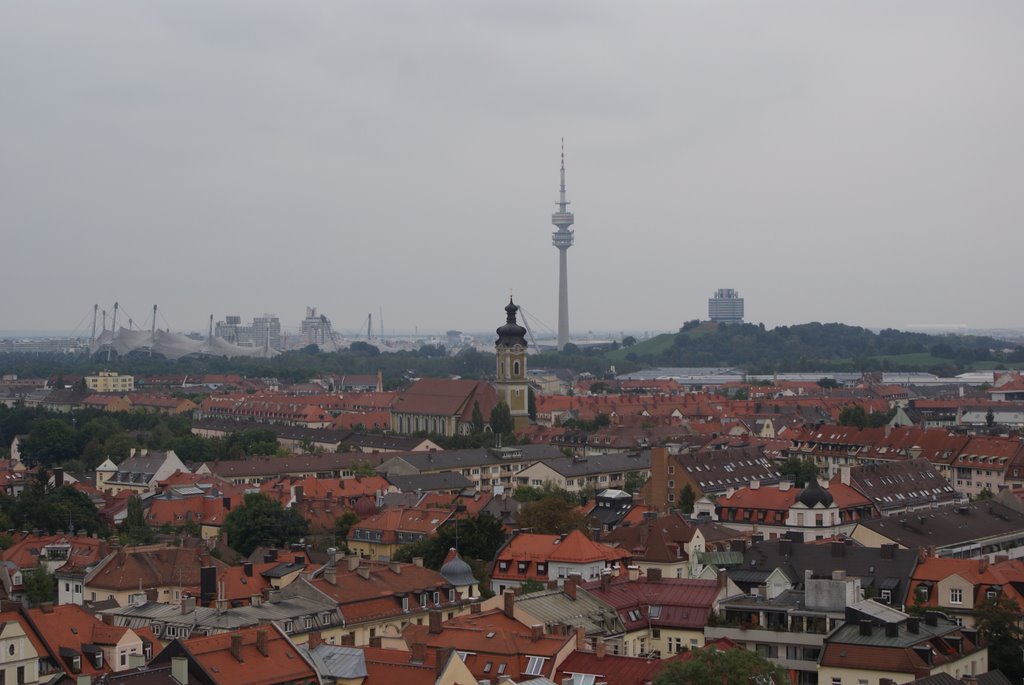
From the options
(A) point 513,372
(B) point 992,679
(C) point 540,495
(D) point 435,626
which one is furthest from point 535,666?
(A) point 513,372

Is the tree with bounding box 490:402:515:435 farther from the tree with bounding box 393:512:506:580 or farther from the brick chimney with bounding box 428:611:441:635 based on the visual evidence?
the brick chimney with bounding box 428:611:441:635

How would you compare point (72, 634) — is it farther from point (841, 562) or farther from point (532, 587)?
point (841, 562)

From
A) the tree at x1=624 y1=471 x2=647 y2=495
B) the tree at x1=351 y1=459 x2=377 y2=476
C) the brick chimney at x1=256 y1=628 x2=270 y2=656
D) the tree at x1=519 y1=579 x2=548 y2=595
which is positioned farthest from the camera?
the tree at x1=351 y1=459 x2=377 y2=476

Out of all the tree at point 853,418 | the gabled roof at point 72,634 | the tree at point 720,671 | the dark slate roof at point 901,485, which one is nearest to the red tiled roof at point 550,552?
the gabled roof at point 72,634

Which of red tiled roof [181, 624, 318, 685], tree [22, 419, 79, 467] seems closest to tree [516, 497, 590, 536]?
red tiled roof [181, 624, 318, 685]

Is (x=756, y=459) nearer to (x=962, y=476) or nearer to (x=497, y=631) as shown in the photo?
(x=962, y=476)

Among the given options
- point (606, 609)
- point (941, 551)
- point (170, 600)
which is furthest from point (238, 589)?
point (941, 551)
